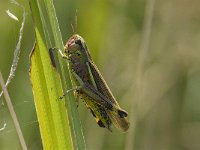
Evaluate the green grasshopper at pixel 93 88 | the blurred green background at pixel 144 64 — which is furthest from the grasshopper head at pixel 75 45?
the blurred green background at pixel 144 64

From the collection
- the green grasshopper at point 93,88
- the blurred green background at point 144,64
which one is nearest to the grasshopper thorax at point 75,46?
the green grasshopper at point 93,88

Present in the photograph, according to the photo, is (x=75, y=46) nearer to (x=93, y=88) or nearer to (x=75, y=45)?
(x=75, y=45)

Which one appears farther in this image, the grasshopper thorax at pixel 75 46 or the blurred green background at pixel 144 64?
the blurred green background at pixel 144 64

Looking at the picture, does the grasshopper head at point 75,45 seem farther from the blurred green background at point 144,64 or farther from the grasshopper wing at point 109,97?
the blurred green background at point 144,64

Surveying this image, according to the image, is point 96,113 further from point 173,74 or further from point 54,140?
point 173,74

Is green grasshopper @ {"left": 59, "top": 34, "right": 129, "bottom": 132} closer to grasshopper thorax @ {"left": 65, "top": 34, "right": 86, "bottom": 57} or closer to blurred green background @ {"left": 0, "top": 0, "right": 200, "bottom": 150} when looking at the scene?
grasshopper thorax @ {"left": 65, "top": 34, "right": 86, "bottom": 57}

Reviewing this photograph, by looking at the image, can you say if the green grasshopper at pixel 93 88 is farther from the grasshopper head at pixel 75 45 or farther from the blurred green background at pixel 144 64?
the blurred green background at pixel 144 64

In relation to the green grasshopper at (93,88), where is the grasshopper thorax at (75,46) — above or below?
above
